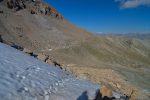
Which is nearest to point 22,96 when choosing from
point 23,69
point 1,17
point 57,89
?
point 57,89

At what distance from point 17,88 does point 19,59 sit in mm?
3454

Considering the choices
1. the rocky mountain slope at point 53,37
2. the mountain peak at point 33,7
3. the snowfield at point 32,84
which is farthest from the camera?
the mountain peak at point 33,7

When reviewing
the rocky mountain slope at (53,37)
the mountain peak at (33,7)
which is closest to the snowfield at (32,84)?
the rocky mountain slope at (53,37)

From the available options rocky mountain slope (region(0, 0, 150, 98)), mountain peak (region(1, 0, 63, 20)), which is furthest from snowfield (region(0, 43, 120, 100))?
mountain peak (region(1, 0, 63, 20))

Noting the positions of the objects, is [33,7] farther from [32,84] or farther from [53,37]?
[32,84]

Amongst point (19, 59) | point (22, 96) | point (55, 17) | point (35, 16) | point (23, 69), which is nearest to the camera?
point (22, 96)

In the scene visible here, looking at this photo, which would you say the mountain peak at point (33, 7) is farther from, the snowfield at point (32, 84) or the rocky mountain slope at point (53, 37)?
the snowfield at point (32, 84)

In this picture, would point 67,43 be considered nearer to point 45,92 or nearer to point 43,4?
point 43,4

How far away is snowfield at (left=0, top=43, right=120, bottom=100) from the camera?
298 inches

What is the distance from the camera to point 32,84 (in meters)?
8.55

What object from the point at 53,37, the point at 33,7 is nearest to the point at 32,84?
the point at 53,37

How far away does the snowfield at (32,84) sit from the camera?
24.8 ft

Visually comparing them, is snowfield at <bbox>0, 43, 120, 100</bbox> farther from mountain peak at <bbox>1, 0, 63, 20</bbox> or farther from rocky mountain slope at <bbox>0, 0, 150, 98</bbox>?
mountain peak at <bbox>1, 0, 63, 20</bbox>

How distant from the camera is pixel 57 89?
356 inches
